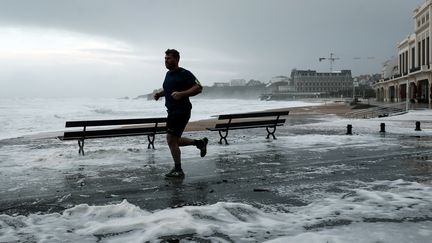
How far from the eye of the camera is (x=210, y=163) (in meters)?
8.64

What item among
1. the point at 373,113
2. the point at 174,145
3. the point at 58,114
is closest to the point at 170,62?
the point at 174,145

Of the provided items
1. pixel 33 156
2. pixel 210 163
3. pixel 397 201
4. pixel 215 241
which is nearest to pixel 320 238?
pixel 215 241

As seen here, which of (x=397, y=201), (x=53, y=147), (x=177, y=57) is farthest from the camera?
(x=53, y=147)

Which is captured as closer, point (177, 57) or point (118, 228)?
point (118, 228)

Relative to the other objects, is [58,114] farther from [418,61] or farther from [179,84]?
[418,61]

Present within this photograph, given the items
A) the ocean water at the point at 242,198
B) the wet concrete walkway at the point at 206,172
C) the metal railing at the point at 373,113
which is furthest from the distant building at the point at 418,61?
the ocean water at the point at 242,198

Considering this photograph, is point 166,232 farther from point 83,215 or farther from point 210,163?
point 210,163

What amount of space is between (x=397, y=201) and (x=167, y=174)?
3.63 meters

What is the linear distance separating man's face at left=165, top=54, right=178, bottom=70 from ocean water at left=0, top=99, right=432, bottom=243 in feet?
6.21

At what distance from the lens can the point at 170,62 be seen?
7.05 metres

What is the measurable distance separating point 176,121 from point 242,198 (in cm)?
205

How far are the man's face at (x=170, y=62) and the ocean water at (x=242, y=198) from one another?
1893 millimetres

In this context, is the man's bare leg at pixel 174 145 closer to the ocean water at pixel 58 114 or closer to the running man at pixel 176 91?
the running man at pixel 176 91

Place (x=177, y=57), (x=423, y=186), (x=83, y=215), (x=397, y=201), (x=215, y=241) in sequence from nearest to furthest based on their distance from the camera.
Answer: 1. (x=215, y=241)
2. (x=83, y=215)
3. (x=397, y=201)
4. (x=423, y=186)
5. (x=177, y=57)
